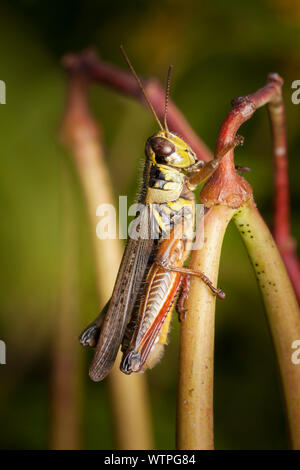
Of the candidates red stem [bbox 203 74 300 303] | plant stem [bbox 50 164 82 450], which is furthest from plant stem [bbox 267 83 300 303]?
plant stem [bbox 50 164 82 450]

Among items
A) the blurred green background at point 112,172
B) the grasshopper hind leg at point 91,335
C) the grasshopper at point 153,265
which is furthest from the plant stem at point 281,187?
the grasshopper hind leg at point 91,335

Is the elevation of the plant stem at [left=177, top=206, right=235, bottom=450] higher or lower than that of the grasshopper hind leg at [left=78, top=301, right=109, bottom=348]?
lower

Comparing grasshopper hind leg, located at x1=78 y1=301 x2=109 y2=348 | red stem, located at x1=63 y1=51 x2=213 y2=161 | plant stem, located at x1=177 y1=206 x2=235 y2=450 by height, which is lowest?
plant stem, located at x1=177 y1=206 x2=235 y2=450

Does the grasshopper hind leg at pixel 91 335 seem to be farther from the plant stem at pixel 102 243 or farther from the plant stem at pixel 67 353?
the plant stem at pixel 67 353

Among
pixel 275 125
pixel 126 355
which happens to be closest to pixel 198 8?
pixel 275 125

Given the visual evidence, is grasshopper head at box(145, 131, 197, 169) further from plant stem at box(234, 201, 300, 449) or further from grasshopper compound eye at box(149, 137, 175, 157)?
plant stem at box(234, 201, 300, 449)

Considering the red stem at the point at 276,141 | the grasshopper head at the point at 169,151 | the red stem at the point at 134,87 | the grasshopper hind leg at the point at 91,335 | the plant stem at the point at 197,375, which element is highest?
the red stem at the point at 134,87

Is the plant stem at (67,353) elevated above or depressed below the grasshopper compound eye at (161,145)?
below

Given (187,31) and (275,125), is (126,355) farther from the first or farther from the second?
(187,31)
